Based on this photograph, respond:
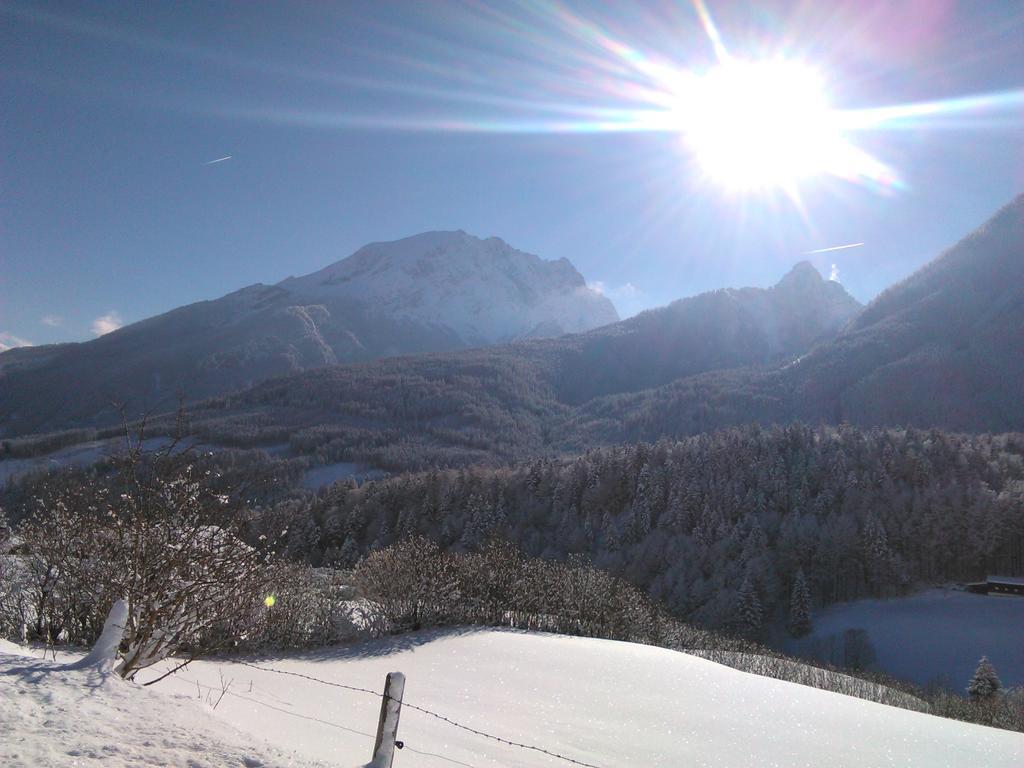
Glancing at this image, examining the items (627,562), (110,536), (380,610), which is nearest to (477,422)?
(627,562)

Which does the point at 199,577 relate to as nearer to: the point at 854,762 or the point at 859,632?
the point at 854,762

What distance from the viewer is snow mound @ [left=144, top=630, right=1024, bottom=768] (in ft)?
31.6

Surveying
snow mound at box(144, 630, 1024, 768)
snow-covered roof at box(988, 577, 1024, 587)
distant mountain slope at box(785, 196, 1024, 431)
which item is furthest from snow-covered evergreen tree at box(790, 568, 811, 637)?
distant mountain slope at box(785, 196, 1024, 431)

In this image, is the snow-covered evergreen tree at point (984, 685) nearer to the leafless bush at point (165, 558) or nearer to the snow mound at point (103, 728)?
the leafless bush at point (165, 558)

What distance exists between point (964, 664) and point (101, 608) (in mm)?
64518

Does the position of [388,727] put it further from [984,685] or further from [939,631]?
[939,631]

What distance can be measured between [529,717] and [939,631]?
204 feet

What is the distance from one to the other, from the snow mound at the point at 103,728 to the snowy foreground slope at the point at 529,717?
0.9 inches

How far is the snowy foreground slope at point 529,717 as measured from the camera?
6.16 metres

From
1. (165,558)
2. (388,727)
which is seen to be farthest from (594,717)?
(165,558)

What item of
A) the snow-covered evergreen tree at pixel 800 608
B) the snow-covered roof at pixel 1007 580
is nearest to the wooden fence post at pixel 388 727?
the snow-covered evergreen tree at pixel 800 608

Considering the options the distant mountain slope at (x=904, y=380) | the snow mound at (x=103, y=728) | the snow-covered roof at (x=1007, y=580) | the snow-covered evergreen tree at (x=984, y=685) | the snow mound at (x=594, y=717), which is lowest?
the snow-covered evergreen tree at (x=984, y=685)

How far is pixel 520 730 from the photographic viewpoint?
11164 millimetres

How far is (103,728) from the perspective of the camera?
574 centimetres
